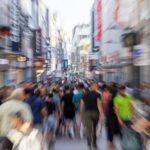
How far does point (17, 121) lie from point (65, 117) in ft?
24.0

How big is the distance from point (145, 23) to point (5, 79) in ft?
38.7

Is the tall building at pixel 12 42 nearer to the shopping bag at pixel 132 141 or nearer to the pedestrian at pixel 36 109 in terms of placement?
the pedestrian at pixel 36 109

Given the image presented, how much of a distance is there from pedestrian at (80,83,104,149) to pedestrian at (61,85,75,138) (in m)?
2.28

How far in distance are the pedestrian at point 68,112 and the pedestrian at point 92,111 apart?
2.28 metres

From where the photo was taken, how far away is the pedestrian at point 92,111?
37.9ft

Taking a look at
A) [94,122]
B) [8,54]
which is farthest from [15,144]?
[8,54]

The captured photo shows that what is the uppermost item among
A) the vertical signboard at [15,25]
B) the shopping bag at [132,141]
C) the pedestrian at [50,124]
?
the vertical signboard at [15,25]

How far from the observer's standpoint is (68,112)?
1409cm

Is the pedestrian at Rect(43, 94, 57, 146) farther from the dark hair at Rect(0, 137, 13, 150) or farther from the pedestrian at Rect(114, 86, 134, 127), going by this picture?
the dark hair at Rect(0, 137, 13, 150)

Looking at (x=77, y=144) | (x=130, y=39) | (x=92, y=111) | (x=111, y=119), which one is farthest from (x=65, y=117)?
(x=130, y=39)

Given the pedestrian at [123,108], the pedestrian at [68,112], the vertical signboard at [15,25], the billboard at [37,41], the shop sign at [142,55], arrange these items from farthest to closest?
the billboard at [37,41], the vertical signboard at [15,25], the shop sign at [142,55], the pedestrian at [68,112], the pedestrian at [123,108]

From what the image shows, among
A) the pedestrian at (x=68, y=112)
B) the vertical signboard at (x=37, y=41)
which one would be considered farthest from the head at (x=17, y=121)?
the vertical signboard at (x=37, y=41)

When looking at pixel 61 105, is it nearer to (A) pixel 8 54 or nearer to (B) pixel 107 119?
(B) pixel 107 119

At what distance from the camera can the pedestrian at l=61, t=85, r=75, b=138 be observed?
46.2ft
